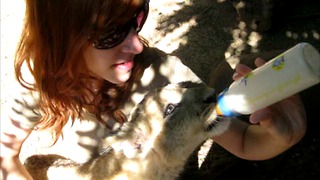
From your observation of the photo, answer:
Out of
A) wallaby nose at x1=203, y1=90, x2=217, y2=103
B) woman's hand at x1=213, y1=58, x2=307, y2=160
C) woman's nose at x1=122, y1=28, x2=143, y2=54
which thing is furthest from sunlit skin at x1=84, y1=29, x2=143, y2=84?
woman's hand at x1=213, y1=58, x2=307, y2=160

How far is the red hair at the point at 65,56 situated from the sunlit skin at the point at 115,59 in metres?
0.06

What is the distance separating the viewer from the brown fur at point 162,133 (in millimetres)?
2369

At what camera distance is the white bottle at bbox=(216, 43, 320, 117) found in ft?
4.62

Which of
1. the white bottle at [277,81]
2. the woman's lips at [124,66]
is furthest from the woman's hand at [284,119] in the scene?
the woman's lips at [124,66]

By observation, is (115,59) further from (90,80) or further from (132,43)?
(90,80)

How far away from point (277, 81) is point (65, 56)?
1216 mm

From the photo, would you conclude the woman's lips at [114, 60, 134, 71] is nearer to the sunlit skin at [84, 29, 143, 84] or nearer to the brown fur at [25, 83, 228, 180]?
the sunlit skin at [84, 29, 143, 84]

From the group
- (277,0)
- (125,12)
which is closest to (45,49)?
(125,12)

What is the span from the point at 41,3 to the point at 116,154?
979 mm

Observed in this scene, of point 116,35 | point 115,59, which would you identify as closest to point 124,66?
point 115,59

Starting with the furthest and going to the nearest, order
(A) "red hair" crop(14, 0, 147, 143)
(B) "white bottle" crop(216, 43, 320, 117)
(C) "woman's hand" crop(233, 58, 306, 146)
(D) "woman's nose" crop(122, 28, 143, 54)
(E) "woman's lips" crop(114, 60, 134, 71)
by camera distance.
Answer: (E) "woman's lips" crop(114, 60, 134, 71)
(D) "woman's nose" crop(122, 28, 143, 54)
(A) "red hair" crop(14, 0, 147, 143)
(C) "woman's hand" crop(233, 58, 306, 146)
(B) "white bottle" crop(216, 43, 320, 117)

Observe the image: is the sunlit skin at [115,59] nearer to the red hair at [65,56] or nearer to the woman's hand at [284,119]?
the red hair at [65,56]

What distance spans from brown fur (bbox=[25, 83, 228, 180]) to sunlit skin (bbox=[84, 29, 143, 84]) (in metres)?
0.24

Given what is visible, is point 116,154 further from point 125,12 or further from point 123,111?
point 125,12
